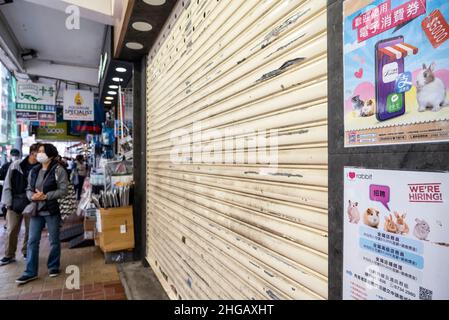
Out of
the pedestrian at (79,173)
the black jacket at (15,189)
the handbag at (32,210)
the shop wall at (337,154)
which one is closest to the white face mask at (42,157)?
the handbag at (32,210)

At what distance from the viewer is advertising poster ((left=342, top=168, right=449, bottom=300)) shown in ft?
2.77

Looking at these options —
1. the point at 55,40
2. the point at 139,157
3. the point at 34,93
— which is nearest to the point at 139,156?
the point at 139,157

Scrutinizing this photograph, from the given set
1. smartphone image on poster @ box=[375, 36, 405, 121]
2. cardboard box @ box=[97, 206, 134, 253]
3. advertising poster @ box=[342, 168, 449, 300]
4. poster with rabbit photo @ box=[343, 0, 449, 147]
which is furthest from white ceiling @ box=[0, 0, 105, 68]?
advertising poster @ box=[342, 168, 449, 300]

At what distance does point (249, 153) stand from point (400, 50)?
1083 mm

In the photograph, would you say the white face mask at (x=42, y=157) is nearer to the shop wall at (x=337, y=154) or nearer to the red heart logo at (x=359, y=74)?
the shop wall at (x=337, y=154)

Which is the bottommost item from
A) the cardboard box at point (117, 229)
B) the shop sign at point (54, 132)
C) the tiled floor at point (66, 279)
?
the tiled floor at point (66, 279)

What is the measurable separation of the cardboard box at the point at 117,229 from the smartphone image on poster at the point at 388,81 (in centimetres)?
463

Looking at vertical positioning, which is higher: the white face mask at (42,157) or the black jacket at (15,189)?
the white face mask at (42,157)

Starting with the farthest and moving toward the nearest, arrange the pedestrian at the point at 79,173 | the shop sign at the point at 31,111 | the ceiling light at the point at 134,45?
the pedestrian at the point at 79,173 < the shop sign at the point at 31,111 < the ceiling light at the point at 134,45

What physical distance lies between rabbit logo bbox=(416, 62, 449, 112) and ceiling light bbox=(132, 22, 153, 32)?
360 centimetres

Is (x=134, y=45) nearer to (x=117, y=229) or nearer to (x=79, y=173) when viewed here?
(x=117, y=229)

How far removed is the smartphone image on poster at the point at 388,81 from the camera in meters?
0.96

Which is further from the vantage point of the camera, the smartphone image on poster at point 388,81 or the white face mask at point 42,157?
the white face mask at point 42,157
